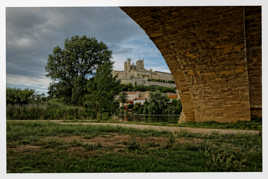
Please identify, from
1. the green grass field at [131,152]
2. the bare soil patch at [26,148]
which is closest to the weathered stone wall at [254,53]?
the green grass field at [131,152]

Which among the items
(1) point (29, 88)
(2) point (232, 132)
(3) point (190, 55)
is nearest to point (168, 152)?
(2) point (232, 132)

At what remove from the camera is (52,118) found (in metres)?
5.09

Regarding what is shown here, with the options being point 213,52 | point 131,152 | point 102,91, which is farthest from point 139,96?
point 131,152

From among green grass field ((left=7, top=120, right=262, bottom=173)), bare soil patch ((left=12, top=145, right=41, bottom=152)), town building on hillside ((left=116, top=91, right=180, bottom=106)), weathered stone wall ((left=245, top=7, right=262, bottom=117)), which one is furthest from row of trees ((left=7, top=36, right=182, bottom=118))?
weathered stone wall ((left=245, top=7, right=262, bottom=117))

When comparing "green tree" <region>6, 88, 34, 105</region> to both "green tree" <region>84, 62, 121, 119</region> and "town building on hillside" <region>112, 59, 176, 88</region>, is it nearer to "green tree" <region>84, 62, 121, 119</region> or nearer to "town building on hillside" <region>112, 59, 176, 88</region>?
"green tree" <region>84, 62, 121, 119</region>

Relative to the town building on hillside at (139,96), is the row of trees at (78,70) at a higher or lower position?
higher

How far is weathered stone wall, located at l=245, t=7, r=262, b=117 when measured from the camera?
3295 millimetres

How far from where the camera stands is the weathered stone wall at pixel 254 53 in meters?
3.29

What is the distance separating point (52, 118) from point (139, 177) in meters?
3.37

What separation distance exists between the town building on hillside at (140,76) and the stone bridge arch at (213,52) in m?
1.41

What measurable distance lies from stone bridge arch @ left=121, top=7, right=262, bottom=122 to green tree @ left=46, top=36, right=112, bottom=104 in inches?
71.2

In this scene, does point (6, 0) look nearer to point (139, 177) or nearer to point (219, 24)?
point (139, 177)

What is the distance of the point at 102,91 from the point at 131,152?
3.14 metres

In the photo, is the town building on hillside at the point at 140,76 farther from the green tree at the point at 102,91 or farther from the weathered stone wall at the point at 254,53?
the weathered stone wall at the point at 254,53
